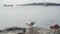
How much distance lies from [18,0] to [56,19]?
89 centimetres

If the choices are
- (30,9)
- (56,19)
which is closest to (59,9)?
(56,19)

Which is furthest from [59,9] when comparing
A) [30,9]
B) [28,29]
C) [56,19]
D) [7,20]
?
[7,20]

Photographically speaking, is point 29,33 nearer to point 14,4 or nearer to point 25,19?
point 25,19

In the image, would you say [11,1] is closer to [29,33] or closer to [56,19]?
[29,33]

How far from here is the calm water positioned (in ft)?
8.84

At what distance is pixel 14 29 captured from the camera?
2.75 m

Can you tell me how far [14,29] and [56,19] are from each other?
0.91 meters

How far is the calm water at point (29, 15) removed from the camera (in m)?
2.69

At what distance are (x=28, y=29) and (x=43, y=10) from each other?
0.51 m

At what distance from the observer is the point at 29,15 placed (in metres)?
2.75

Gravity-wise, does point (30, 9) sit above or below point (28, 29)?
above

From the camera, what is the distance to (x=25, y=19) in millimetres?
2732

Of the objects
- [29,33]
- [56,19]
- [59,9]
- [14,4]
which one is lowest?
[29,33]

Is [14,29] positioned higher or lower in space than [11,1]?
lower
